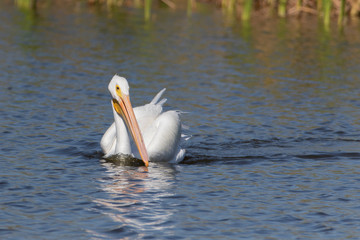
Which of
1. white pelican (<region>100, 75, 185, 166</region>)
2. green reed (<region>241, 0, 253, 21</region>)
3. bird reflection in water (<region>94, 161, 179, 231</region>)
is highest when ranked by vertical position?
green reed (<region>241, 0, 253, 21</region>)

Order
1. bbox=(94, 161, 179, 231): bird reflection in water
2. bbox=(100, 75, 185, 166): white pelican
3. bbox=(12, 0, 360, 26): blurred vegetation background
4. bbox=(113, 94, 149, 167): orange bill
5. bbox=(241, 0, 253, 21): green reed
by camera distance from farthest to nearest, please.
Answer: bbox=(12, 0, 360, 26): blurred vegetation background → bbox=(241, 0, 253, 21): green reed → bbox=(100, 75, 185, 166): white pelican → bbox=(113, 94, 149, 167): orange bill → bbox=(94, 161, 179, 231): bird reflection in water

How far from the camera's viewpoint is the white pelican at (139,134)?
8.57 m

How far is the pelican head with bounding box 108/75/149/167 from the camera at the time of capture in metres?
8.42

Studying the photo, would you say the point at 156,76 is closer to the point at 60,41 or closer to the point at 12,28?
the point at 60,41

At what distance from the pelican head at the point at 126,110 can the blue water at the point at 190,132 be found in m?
0.33

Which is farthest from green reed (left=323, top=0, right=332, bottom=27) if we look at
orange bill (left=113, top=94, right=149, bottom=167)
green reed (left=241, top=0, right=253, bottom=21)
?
orange bill (left=113, top=94, right=149, bottom=167)

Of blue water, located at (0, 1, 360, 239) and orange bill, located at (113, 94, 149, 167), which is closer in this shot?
blue water, located at (0, 1, 360, 239)

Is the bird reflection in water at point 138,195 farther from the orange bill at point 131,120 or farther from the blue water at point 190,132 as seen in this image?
the orange bill at point 131,120

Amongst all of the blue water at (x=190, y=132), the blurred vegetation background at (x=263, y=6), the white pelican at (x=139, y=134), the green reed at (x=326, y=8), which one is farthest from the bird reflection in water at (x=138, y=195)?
the blurred vegetation background at (x=263, y=6)

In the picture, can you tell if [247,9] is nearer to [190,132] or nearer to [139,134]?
[190,132]

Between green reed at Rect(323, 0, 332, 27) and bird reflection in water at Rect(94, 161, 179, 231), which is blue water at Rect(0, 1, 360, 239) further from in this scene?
green reed at Rect(323, 0, 332, 27)

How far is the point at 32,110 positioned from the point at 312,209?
535cm

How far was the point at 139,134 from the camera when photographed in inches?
334

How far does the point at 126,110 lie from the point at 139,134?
34cm
